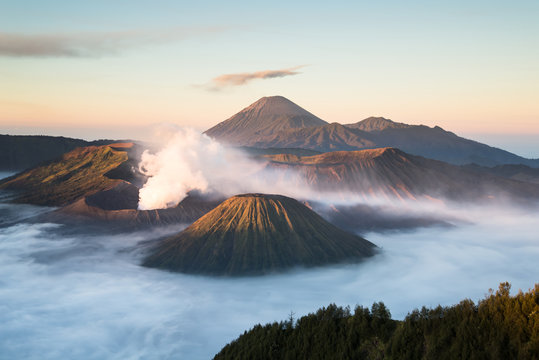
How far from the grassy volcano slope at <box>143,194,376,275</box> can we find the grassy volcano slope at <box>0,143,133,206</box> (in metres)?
55.4

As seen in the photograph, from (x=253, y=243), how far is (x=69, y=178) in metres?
111

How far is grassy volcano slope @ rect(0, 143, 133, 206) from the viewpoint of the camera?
156 m

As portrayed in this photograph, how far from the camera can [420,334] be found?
1602 inches

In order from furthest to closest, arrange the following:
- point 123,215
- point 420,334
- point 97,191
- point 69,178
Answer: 1. point 69,178
2. point 97,191
3. point 123,215
4. point 420,334

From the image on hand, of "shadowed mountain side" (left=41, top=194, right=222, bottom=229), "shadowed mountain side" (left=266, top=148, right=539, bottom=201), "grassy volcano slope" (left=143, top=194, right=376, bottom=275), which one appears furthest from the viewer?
"shadowed mountain side" (left=266, top=148, right=539, bottom=201)

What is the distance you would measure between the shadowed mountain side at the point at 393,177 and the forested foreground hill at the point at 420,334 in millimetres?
117978

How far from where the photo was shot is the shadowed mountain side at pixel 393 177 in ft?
548

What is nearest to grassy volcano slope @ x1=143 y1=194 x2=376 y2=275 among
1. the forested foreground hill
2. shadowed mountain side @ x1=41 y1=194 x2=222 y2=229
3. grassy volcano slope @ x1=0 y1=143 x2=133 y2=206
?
shadowed mountain side @ x1=41 y1=194 x2=222 y2=229

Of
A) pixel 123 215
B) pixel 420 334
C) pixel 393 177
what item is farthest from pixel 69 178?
pixel 420 334

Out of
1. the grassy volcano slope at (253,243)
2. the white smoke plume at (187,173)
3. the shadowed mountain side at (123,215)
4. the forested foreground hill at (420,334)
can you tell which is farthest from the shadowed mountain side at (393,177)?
the forested foreground hill at (420,334)

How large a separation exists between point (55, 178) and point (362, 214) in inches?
4621

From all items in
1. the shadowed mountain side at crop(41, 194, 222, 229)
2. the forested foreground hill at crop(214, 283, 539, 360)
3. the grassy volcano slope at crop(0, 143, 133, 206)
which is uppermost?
the grassy volcano slope at crop(0, 143, 133, 206)

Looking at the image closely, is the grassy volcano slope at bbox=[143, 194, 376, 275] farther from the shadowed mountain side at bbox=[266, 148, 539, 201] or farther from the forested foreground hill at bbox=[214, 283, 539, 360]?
the shadowed mountain side at bbox=[266, 148, 539, 201]

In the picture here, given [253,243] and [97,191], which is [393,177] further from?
[97,191]
